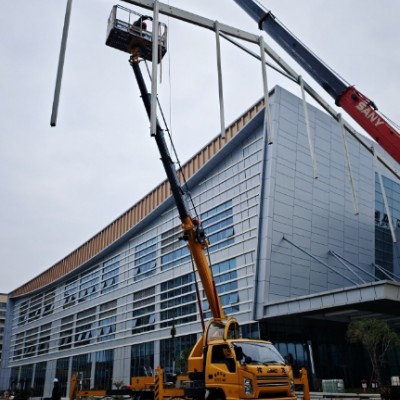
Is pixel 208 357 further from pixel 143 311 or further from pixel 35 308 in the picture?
pixel 35 308

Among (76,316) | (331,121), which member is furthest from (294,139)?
(76,316)

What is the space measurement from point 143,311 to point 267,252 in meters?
22.8

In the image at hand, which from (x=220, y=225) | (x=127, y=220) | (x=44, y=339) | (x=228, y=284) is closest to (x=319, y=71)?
(x=228, y=284)

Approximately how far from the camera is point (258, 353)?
13.7 metres

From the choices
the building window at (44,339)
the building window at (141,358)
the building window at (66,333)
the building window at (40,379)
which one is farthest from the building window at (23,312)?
the building window at (141,358)

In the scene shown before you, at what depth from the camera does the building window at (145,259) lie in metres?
52.8

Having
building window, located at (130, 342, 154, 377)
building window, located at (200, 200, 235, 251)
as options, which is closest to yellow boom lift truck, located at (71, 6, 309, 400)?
building window, located at (200, 200, 235, 251)

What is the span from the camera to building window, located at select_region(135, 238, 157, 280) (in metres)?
52.8

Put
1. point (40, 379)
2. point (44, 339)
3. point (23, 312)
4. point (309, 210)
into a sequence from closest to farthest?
point (309, 210) → point (40, 379) → point (44, 339) → point (23, 312)

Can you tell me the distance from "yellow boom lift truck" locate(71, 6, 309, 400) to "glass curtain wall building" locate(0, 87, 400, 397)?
43.8 ft

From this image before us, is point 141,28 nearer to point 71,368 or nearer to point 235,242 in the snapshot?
point 235,242

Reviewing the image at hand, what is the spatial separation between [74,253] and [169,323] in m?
34.6

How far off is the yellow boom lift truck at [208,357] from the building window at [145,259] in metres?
34.8

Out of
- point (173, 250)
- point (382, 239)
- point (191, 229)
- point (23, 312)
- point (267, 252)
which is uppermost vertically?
point (23, 312)
